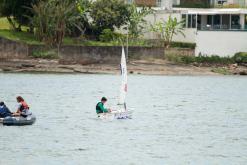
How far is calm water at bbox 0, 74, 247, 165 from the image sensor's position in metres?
56.3

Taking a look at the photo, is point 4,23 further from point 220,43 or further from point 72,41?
point 220,43

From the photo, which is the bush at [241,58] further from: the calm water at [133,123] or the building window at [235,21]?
the building window at [235,21]

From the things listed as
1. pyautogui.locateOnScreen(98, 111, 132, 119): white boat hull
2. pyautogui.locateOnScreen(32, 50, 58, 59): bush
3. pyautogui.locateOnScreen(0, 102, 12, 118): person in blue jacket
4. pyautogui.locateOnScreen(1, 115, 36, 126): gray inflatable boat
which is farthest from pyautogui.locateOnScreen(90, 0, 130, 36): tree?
pyautogui.locateOnScreen(0, 102, 12, 118): person in blue jacket

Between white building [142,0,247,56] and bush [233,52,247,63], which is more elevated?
white building [142,0,247,56]

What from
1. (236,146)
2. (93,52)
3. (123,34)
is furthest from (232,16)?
(236,146)

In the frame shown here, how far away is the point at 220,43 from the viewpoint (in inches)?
4510

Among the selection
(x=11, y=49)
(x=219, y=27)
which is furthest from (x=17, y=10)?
(x=219, y=27)

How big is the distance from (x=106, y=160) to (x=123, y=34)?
6080cm

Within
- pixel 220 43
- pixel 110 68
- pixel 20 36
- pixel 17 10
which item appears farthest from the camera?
pixel 220 43

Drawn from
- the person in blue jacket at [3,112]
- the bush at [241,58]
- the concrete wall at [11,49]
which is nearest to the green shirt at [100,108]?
the person in blue jacket at [3,112]

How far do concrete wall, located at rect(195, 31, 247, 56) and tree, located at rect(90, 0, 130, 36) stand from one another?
8.16m

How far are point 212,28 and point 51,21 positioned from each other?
19.0 metres

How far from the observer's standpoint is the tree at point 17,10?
345ft

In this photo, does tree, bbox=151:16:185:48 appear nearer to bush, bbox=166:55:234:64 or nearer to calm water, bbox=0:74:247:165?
bush, bbox=166:55:234:64
